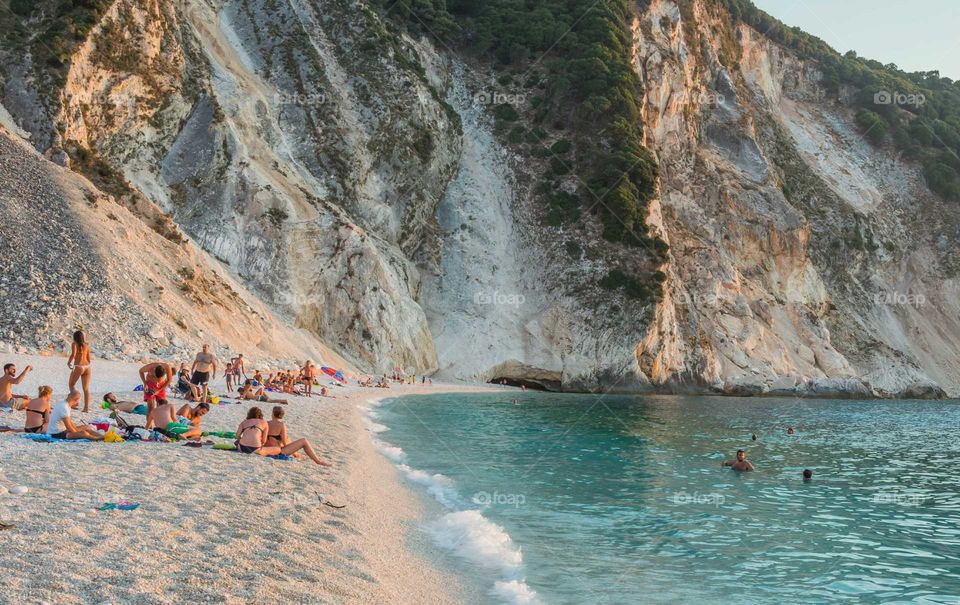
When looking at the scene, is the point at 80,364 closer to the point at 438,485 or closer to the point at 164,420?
the point at 164,420

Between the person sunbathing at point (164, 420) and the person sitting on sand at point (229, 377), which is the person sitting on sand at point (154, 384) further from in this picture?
the person sitting on sand at point (229, 377)

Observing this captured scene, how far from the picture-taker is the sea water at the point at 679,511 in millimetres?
8039

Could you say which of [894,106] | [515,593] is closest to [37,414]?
[515,593]

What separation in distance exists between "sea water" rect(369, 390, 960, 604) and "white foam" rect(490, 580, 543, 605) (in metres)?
0.02

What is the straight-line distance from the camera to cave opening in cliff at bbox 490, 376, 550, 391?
163ft

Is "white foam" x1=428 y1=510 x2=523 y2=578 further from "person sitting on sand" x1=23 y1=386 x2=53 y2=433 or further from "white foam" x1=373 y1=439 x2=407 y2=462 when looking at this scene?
"person sitting on sand" x1=23 y1=386 x2=53 y2=433

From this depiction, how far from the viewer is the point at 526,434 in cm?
2184

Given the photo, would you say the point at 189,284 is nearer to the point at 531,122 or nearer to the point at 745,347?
the point at 531,122

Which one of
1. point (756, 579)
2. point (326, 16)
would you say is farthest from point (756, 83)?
point (756, 579)

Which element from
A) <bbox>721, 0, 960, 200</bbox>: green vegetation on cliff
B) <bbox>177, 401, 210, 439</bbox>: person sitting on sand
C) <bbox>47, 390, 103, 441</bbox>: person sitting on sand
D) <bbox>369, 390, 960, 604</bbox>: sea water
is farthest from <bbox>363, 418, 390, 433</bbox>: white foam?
<bbox>721, 0, 960, 200</bbox>: green vegetation on cliff

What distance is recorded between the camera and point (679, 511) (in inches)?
467

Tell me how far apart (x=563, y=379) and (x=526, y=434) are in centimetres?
2769

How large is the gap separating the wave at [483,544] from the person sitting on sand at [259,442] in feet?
8.06

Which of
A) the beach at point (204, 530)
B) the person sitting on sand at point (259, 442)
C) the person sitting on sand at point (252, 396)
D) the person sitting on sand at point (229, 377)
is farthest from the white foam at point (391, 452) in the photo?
the person sitting on sand at point (229, 377)
